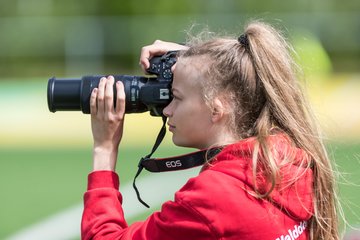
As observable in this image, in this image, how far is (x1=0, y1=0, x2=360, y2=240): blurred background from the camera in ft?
21.8

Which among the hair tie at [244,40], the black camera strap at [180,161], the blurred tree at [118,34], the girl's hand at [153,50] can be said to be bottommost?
the blurred tree at [118,34]

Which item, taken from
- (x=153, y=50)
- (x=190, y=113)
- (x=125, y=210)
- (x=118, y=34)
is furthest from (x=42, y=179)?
(x=118, y=34)

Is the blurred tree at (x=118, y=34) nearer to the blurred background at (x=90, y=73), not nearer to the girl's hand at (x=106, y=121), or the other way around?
the blurred background at (x=90, y=73)

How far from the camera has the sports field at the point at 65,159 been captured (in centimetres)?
596

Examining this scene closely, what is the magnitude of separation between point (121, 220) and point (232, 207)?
412mm

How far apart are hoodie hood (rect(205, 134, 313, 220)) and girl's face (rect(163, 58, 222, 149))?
12 centimetres

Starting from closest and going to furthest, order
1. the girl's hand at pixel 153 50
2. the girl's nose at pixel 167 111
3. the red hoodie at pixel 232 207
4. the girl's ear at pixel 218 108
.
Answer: the red hoodie at pixel 232 207
the girl's ear at pixel 218 108
the girl's nose at pixel 167 111
the girl's hand at pixel 153 50

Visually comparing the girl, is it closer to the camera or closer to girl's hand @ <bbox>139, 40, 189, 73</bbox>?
the camera

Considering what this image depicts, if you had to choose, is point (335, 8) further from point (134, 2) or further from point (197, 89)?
point (197, 89)

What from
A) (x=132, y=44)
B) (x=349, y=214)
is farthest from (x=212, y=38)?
(x=132, y=44)

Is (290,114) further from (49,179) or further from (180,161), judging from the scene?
(49,179)

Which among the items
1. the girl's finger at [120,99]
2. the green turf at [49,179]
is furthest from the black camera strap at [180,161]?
the green turf at [49,179]

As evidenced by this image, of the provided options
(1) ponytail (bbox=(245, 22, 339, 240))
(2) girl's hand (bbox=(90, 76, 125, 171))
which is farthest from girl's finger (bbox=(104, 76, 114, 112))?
(1) ponytail (bbox=(245, 22, 339, 240))

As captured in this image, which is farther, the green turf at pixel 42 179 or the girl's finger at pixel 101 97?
the green turf at pixel 42 179
